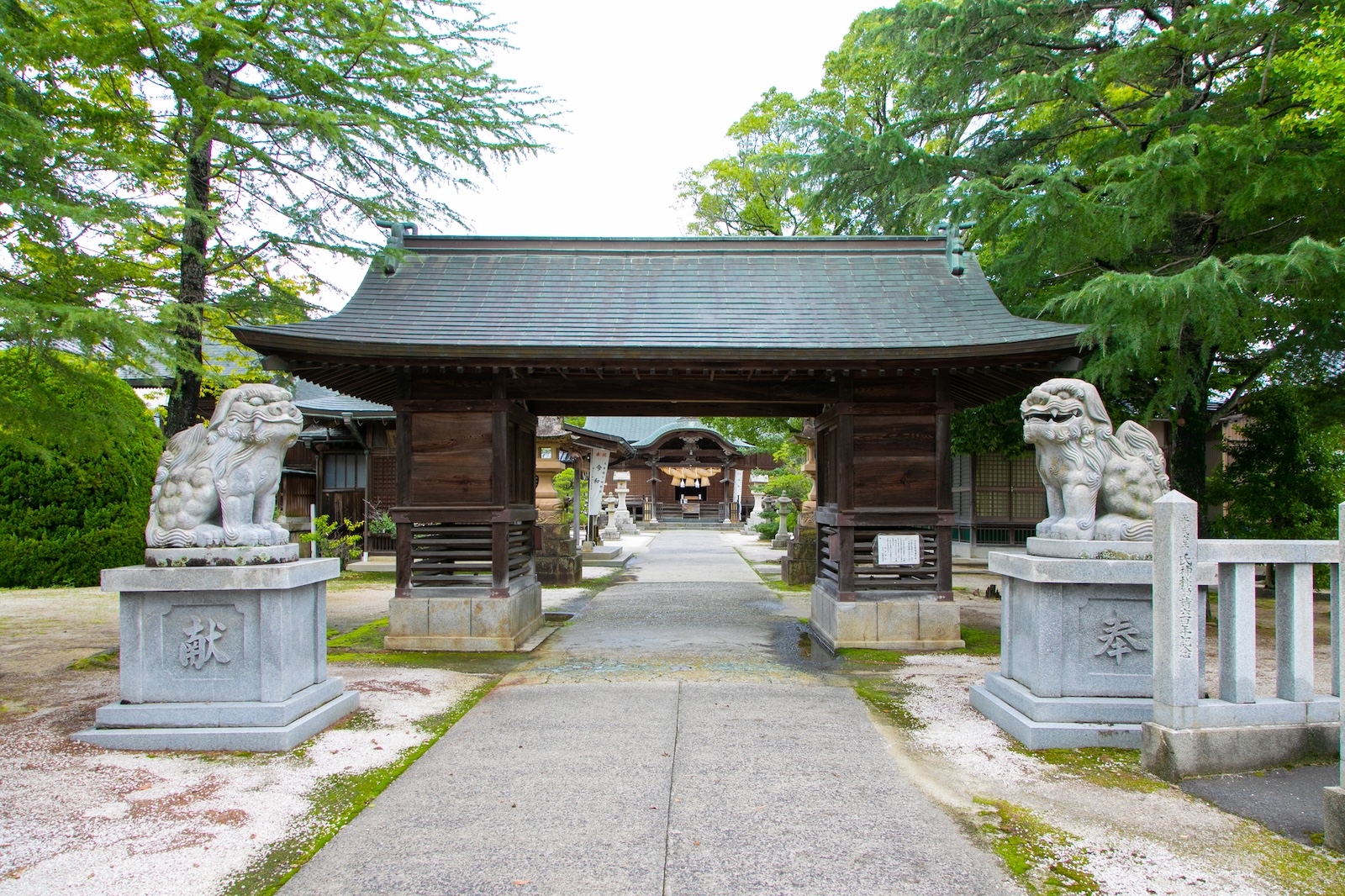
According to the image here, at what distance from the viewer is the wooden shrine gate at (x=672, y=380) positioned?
731cm

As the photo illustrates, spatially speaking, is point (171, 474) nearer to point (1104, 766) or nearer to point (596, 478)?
point (1104, 766)

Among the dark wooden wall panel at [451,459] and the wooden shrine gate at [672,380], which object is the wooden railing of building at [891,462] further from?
the dark wooden wall panel at [451,459]

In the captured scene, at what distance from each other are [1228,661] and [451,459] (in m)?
6.71

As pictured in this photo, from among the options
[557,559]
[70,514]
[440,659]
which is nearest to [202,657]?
[440,659]

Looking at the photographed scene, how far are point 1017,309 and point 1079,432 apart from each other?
613 centimetres

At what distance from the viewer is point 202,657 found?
4.85 meters

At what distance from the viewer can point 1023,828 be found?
11.7 ft

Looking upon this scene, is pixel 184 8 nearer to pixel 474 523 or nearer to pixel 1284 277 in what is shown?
pixel 474 523

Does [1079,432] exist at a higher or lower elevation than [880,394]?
lower

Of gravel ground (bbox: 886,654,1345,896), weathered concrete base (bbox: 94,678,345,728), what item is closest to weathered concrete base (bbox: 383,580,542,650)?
weathered concrete base (bbox: 94,678,345,728)

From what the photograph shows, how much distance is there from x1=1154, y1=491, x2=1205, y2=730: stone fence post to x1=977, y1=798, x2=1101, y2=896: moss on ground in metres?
1.14

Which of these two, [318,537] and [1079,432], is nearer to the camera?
[1079,432]

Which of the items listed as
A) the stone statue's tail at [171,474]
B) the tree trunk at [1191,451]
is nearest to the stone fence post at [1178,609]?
the stone statue's tail at [171,474]

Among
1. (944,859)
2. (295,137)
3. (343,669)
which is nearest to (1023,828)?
(944,859)
